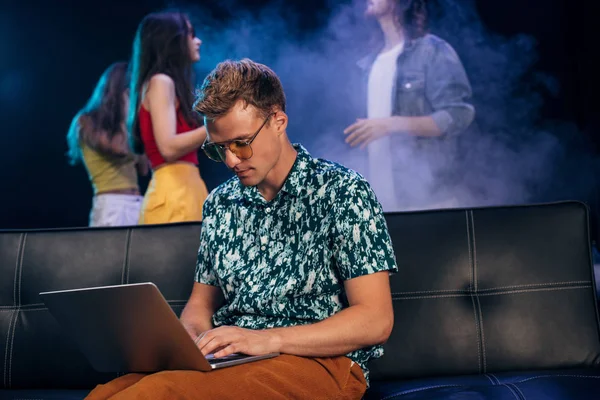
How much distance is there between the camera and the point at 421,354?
179 cm

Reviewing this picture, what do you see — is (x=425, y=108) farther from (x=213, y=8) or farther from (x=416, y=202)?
(x=213, y=8)

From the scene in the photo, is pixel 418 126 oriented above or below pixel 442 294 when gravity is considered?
above

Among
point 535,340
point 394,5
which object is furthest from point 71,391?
point 394,5

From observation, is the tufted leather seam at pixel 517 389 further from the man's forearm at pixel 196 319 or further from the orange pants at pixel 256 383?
the man's forearm at pixel 196 319

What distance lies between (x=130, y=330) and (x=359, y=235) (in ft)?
1.70

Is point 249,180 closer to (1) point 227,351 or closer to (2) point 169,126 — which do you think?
(1) point 227,351

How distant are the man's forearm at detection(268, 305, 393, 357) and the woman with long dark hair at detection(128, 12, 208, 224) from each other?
Result: 67.9 inches

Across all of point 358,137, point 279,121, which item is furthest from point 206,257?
point 358,137

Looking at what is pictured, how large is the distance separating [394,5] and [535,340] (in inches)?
90.6

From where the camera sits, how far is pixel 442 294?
184 cm

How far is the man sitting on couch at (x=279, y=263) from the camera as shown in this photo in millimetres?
1402

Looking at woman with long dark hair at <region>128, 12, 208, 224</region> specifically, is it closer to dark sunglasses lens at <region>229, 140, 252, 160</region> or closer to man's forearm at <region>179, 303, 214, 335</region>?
man's forearm at <region>179, 303, 214, 335</region>

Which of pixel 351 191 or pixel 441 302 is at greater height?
pixel 351 191

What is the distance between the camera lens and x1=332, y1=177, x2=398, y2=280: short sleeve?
151cm
